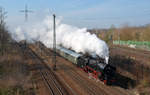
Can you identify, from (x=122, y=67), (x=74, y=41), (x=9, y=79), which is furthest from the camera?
(x=74, y=41)

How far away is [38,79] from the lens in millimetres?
20281

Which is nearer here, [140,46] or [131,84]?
[131,84]

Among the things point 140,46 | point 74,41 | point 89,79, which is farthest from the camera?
point 140,46

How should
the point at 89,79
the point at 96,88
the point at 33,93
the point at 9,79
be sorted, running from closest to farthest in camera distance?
the point at 33,93 < the point at 96,88 < the point at 9,79 < the point at 89,79

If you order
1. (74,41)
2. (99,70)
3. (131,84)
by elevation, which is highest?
(74,41)

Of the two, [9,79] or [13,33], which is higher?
[13,33]

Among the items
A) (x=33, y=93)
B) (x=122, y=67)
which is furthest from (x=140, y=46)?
(x=33, y=93)

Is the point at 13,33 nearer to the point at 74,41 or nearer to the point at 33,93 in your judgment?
the point at 74,41

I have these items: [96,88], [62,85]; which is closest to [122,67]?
[96,88]

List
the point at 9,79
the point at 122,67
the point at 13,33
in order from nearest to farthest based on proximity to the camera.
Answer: the point at 9,79 < the point at 122,67 < the point at 13,33

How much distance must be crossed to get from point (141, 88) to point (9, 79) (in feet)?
51.1

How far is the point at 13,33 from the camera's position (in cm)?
6181

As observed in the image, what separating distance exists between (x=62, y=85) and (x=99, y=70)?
4845mm

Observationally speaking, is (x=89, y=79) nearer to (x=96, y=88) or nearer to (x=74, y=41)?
(x=96, y=88)
